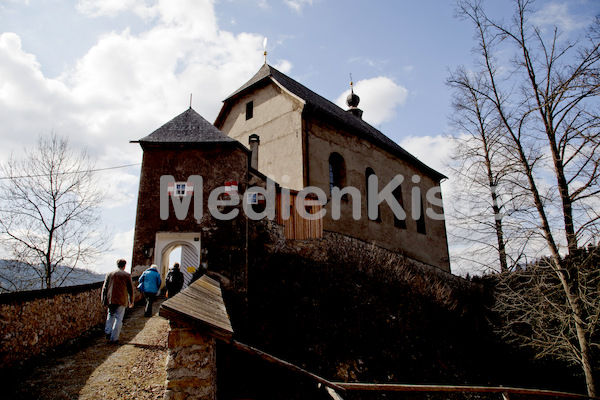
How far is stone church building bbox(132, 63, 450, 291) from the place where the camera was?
36.4 feet

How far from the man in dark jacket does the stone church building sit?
13.2 feet

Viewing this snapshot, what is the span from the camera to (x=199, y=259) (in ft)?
35.3

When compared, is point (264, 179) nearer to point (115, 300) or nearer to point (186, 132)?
point (186, 132)

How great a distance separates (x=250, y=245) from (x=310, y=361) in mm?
4805

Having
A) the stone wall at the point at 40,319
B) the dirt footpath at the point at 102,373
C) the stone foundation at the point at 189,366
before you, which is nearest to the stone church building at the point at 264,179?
the stone wall at the point at 40,319

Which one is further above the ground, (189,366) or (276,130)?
(276,130)

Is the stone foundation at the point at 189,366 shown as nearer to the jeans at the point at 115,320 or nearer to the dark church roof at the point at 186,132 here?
the jeans at the point at 115,320

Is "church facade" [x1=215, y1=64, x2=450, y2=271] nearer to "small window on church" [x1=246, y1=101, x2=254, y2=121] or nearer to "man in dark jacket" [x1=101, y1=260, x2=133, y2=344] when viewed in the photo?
"small window on church" [x1=246, y1=101, x2=254, y2=121]

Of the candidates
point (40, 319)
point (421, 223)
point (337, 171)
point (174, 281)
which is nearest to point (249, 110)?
point (337, 171)

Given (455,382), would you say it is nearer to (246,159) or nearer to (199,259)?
(199,259)

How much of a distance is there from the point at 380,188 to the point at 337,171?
10.8 ft

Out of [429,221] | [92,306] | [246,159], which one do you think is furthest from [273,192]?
[429,221]

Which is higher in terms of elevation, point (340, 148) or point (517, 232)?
point (340, 148)

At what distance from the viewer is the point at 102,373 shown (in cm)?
482
